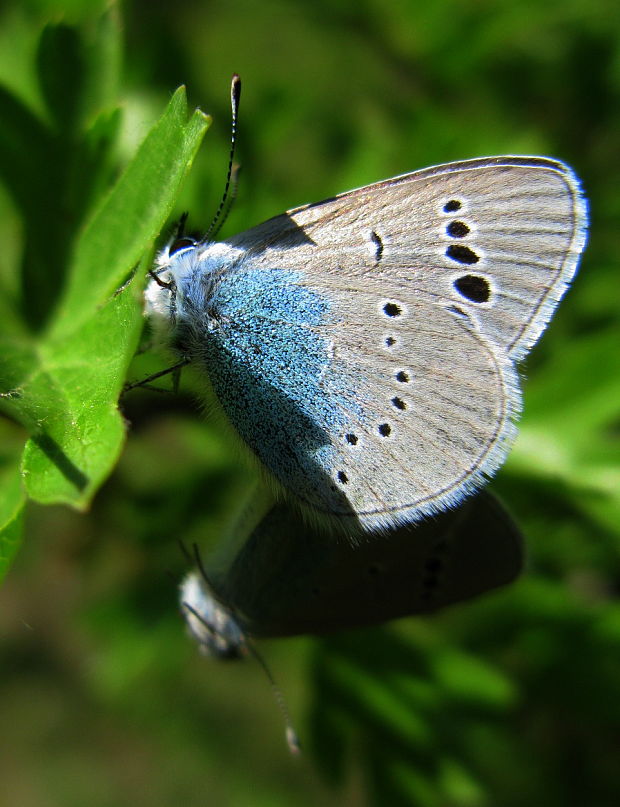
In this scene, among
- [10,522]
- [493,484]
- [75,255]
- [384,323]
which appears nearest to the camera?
[10,522]

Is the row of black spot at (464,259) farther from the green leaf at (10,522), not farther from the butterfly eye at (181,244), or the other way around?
the green leaf at (10,522)

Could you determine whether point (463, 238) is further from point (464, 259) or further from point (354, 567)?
point (354, 567)

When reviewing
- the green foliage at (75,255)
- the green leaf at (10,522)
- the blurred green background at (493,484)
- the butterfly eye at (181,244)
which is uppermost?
the green foliage at (75,255)

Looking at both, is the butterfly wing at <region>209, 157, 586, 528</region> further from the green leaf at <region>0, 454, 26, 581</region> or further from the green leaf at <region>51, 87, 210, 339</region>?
the green leaf at <region>0, 454, 26, 581</region>

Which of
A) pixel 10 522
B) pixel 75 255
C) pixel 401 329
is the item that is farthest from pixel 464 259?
pixel 10 522

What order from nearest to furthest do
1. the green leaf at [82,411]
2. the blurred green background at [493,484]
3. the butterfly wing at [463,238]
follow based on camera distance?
1. the green leaf at [82,411]
2. the butterfly wing at [463,238]
3. the blurred green background at [493,484]

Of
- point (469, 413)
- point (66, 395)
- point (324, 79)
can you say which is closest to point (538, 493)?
point (469, 413)

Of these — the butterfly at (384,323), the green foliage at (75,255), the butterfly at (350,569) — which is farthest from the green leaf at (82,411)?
the butterfly at (350,569)
